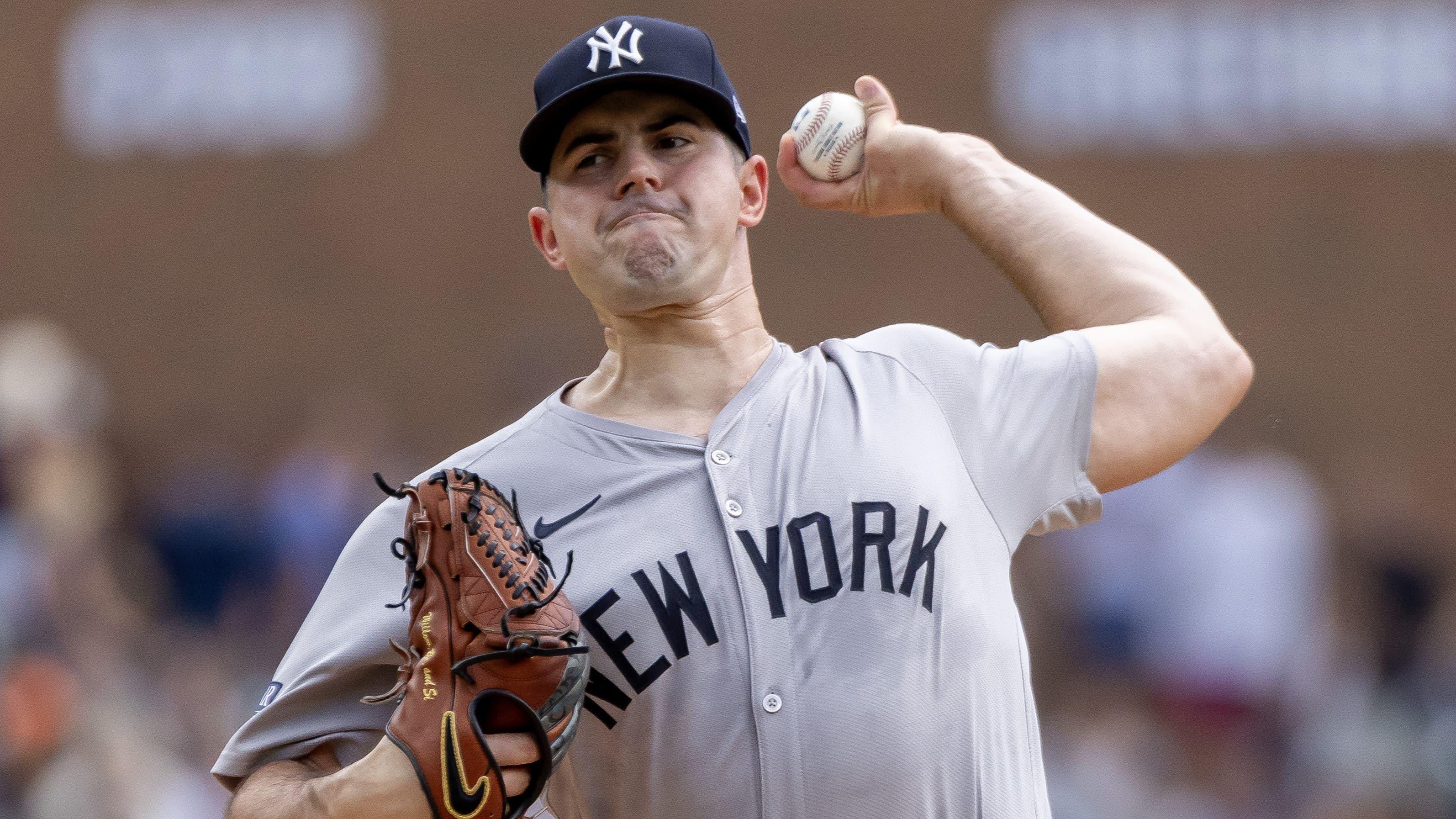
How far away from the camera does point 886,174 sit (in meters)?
3.21

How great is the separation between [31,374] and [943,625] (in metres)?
7.68

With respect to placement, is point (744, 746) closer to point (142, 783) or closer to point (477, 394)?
point (142, 783)

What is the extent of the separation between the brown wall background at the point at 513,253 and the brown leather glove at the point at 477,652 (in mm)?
7834

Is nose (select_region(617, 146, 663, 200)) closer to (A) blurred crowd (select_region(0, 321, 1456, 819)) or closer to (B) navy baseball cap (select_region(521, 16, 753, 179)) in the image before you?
(B) navy baseball cap (select_region(521, 16, 753, 179))

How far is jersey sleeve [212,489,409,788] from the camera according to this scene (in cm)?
271

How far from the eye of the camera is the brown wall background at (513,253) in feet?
35.8

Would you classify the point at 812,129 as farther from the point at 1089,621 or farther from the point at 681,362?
the point at 1089,621

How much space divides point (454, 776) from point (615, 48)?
1.20m

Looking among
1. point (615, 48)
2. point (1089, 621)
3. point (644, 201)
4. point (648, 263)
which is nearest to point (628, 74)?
point (615, 48)

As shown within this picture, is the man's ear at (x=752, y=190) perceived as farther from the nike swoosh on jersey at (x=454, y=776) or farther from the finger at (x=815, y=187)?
the nike swoosh on jersey at (x=454, y=776)

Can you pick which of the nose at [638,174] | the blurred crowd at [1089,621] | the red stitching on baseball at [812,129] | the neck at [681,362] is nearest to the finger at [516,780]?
the neck at [681,362]

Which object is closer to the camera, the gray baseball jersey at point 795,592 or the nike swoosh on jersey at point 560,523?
the gray baseball jersey at point 795,592

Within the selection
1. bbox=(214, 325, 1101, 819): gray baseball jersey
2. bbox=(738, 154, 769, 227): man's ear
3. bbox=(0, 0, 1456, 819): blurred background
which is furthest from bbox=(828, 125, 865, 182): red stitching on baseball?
bbox=(0, 0, 1456, 819): blurred background

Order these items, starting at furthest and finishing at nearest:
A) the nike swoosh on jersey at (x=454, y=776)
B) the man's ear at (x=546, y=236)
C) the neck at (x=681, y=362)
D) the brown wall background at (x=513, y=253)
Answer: the brown wall background at (x=513, y=253) → the man's ear at (x=546, y=236) → the neck at (x=681, y=362) → the nike swoosh on jersey at (x=454, y=776)
